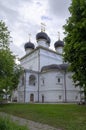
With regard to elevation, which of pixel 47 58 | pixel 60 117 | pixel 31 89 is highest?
pixel 47 58

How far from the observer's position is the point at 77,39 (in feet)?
60.4

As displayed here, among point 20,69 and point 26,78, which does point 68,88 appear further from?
point 20,69

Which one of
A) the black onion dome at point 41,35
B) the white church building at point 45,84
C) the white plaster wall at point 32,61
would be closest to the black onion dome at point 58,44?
the black onion dome at point 41,35

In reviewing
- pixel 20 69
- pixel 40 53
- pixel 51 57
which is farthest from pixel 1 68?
pixel 51 57

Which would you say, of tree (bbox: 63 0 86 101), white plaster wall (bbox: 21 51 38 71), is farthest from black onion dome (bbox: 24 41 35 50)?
tree (bbox: 63 0 86 101)

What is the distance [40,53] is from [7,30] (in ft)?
119

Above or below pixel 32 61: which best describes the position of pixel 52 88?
below

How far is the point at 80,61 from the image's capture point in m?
18.4

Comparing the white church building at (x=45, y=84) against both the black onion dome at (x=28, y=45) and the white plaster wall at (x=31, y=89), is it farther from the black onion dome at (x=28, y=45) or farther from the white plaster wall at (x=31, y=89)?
the black onion dome at (x=28, y=45)

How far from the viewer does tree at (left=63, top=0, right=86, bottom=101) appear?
17859 mm

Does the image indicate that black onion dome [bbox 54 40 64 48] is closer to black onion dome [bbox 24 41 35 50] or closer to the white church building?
black onion dome [bbox 24 41 35 50]

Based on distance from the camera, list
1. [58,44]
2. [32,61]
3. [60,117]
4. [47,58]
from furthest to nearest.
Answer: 1. [58,44]
2. [32,61]
3. [47,58]
4. [60,117]

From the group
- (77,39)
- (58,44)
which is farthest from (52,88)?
(77,39)

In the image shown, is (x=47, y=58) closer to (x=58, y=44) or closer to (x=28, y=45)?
(x=58, y=44)
